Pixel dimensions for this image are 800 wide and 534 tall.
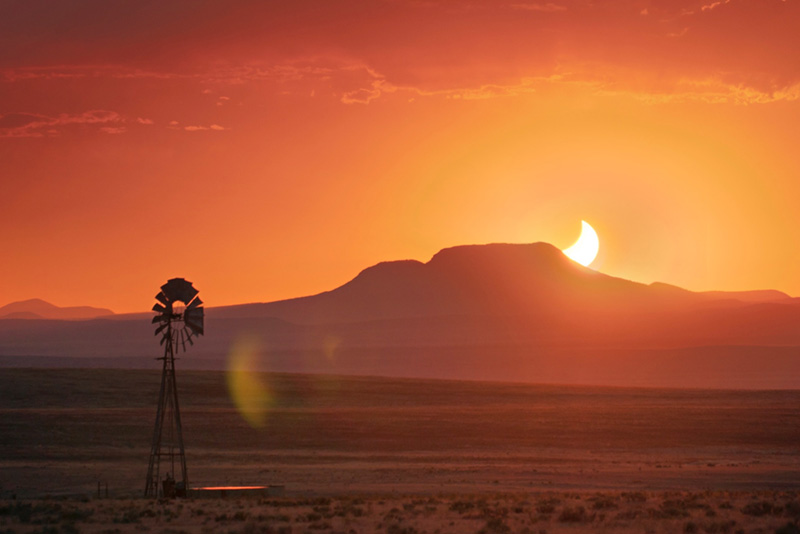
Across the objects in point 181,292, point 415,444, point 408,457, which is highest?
point 181,292

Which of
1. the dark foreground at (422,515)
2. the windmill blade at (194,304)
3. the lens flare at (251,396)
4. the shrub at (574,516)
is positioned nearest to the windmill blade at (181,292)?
the windmill blade at (194,304)

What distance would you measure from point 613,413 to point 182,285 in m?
39.1

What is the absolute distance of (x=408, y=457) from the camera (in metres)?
45.5

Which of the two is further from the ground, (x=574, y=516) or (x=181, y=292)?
(x=181, y=292)

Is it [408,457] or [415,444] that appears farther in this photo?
[415,444]

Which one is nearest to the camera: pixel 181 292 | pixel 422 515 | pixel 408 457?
pixel 422 515

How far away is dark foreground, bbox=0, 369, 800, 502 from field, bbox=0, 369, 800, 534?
14cm

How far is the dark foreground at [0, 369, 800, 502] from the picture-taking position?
29828 millimetres

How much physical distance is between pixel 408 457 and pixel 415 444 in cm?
481

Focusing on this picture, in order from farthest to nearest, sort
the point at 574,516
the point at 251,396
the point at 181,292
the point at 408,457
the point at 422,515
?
the point at 251,396, the point at 408,457, the point at 181,292, the point at 422,515, the point at 574,516

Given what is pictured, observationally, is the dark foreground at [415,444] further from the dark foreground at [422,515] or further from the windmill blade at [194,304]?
the windmill blade at [194,304]

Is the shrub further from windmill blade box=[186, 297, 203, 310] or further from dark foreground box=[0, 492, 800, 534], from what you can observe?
windmill blade box=[186, 297, 203, 310]

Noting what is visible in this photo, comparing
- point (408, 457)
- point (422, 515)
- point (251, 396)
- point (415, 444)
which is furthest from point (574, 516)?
point (251, 396)

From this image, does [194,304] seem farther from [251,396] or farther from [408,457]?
[251,396]
